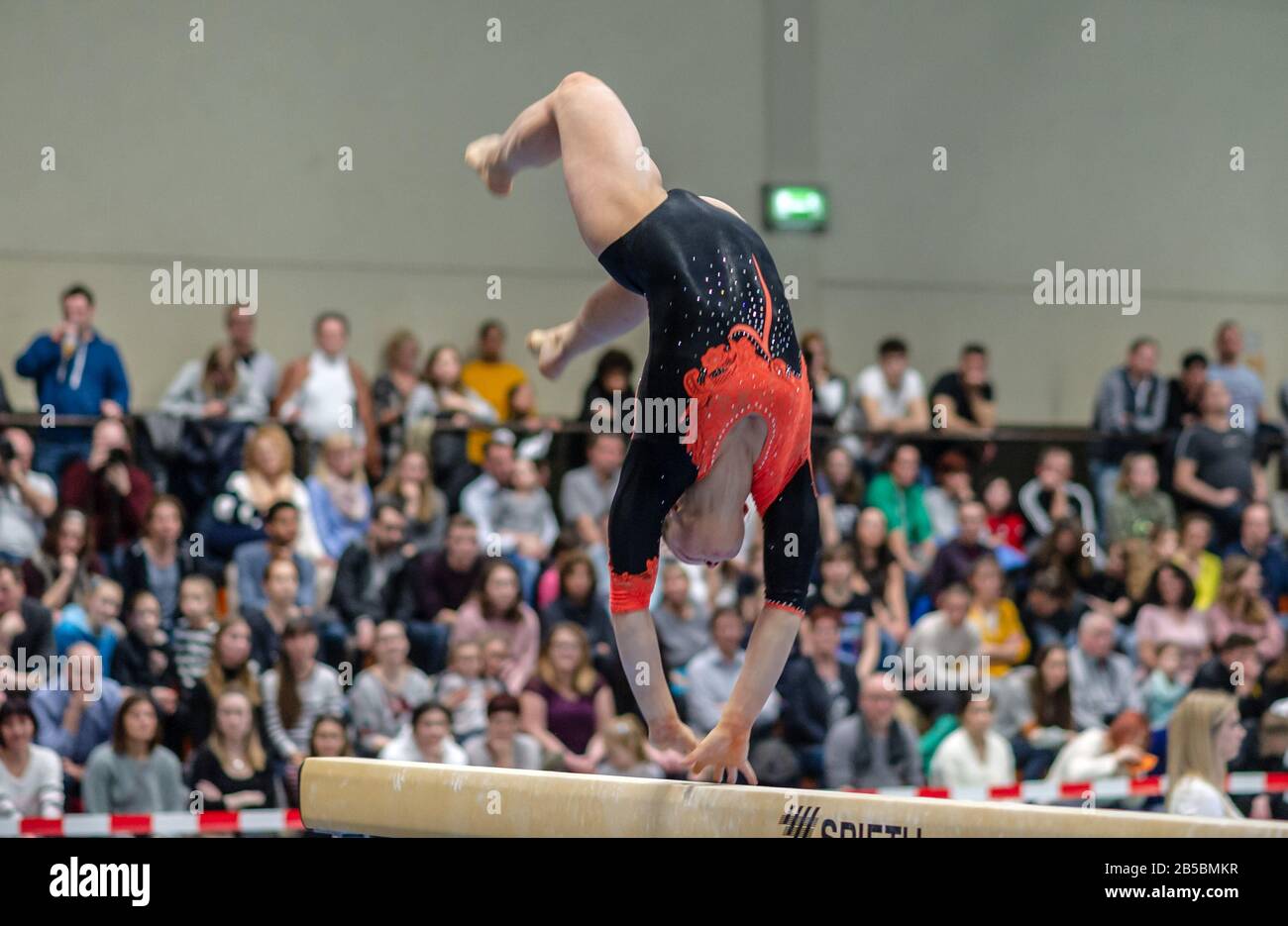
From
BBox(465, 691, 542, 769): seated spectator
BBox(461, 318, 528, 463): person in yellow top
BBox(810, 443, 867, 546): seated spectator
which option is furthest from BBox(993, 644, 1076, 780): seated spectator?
BBox(461, 318, 528, 463): person in yellow top

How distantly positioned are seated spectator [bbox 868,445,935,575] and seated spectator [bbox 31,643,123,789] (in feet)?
14.5

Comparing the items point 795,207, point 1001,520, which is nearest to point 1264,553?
point 1001,520

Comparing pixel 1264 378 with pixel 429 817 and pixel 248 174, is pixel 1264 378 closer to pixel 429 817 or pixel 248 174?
pixel 248 174

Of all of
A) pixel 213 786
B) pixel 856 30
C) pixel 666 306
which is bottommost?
pixel 213 786

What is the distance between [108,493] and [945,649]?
4.26 meters

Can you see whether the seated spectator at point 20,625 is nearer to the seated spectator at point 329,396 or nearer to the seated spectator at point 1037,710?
the seated spectator at point 329,396

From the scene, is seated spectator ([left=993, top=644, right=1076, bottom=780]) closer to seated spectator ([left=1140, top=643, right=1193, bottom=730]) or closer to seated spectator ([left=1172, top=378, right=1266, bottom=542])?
seated spectator ([left=1140, top=643, right=1193, bottom=730])

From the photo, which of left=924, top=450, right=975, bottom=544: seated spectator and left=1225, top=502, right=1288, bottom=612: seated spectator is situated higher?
left=924, top=450, right=975, bottom=544: seated spectator

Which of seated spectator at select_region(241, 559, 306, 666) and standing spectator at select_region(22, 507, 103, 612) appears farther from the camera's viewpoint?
standing spectator at select_region(22, 507, 103, 612)

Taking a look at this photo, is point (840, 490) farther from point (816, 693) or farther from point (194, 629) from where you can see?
point (194, 629)

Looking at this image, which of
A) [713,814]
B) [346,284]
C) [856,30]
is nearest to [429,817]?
[713,814]

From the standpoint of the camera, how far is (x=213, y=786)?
718 cm

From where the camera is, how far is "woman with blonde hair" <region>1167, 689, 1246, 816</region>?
588 cm
